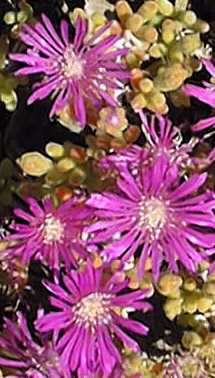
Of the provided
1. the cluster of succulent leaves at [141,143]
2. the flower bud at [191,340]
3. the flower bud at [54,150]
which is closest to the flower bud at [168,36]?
the cluster of succulent leaves at [141,143]

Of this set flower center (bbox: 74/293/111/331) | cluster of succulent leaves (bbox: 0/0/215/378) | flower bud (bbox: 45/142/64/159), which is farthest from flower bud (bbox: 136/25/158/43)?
flower center (bbox: 74/293/111/331)

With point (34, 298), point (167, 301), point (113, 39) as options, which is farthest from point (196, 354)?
point (113, 39)

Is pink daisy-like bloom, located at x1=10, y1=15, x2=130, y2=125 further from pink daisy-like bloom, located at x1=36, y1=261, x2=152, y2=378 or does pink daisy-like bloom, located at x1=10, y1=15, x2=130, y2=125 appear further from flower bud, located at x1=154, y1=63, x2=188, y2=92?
pink daisy-like bloom, located at x1=36, y1=261, x2=152, y2=378

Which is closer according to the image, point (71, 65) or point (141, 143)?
point (71, 65)

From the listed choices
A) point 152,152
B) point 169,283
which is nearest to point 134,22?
point 152,152

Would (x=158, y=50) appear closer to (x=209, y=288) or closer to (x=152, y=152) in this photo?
(x=152, y=152)

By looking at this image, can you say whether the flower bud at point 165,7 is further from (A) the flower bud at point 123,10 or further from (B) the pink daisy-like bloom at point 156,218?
(B) the pink daisy-like bloom at point 156,218
